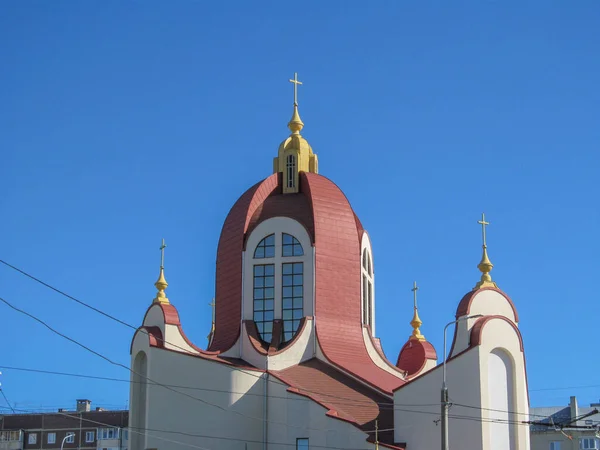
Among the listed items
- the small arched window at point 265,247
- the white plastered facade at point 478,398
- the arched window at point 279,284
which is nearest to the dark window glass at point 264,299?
the arched window at point 279,284

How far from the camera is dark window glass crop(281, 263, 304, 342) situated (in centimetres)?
4341

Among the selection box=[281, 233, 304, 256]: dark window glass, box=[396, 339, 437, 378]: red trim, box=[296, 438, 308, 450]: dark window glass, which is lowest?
box=[296, 438, 308, 450]: dark window glass

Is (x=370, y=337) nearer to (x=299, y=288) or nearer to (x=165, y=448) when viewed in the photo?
(x=299, y=288)

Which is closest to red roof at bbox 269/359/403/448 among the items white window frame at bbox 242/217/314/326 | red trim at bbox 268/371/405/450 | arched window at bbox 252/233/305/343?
red trim at bbox 268/371/405/450

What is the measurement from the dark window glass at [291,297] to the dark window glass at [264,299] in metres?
0.46

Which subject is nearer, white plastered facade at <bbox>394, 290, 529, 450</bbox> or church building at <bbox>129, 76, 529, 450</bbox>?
white plastered facade at <bbox>394, 290, 529, 450</bbox>

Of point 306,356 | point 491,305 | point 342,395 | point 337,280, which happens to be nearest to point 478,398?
point 491,305

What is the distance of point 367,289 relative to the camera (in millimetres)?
46375

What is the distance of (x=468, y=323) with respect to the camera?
3838 centimetres

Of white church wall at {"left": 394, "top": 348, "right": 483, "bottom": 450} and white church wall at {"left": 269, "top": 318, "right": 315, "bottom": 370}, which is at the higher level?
white church wall at {"left": 269, "top": 318, "right": 315, "bottom": 370}

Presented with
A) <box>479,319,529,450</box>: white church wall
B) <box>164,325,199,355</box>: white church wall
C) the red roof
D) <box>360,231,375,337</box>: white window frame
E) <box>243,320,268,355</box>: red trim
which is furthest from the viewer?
<box>360,231,375,337</box>: white window frame

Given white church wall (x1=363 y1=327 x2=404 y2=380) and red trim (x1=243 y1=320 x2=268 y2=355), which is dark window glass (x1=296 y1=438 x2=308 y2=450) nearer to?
red trim (x1=243 y1=320 x2=268 y2=355)

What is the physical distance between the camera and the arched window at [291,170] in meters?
46.4

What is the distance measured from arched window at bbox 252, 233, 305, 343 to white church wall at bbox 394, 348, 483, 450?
8.12 m
